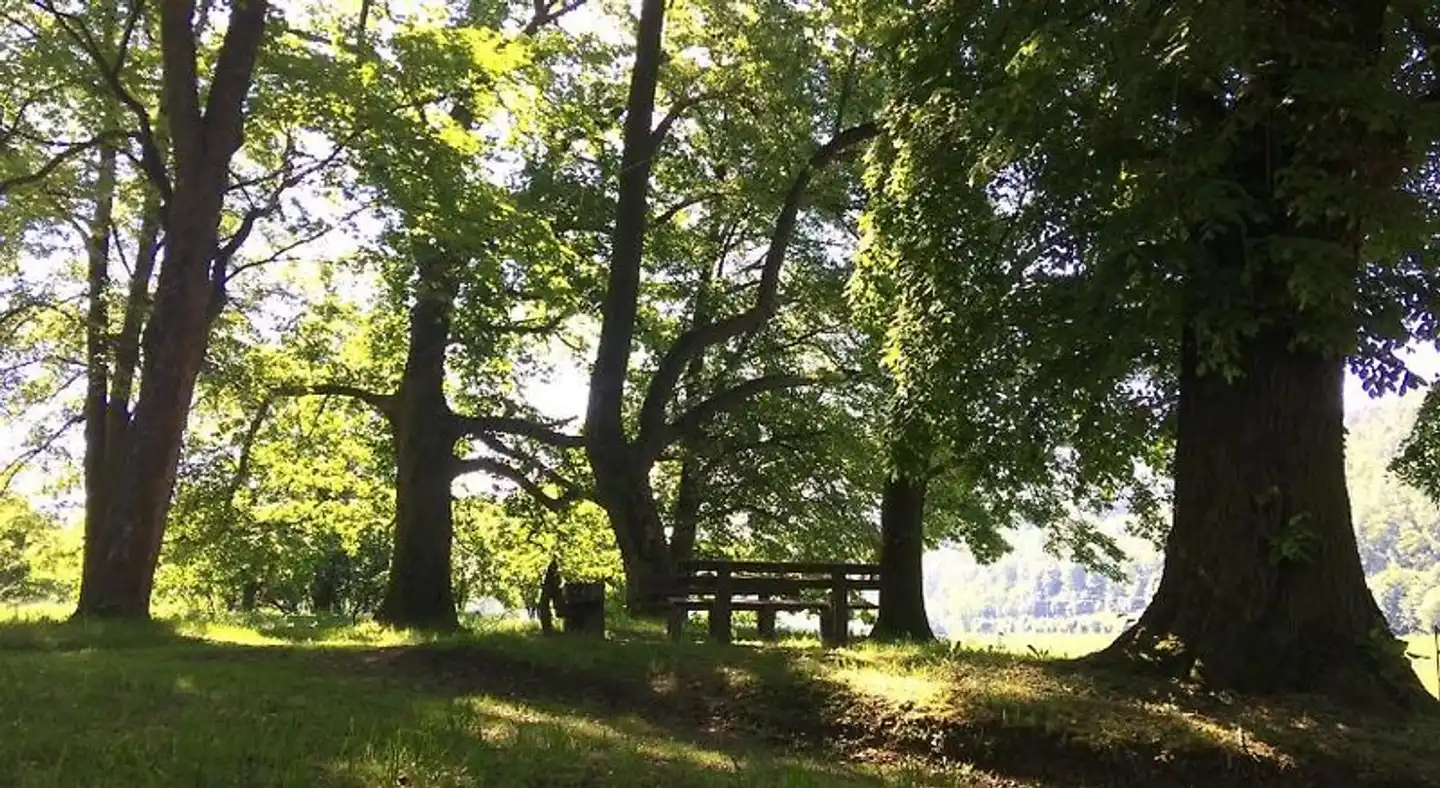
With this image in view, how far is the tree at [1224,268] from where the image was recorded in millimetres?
7551

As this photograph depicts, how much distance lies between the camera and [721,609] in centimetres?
1309

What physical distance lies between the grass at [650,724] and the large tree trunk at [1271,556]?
523 mm

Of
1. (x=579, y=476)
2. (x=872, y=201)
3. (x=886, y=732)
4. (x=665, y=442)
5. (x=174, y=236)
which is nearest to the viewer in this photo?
(x=886, y=732)

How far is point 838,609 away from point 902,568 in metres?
1.77

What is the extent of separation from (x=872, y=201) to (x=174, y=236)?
944 centimetres

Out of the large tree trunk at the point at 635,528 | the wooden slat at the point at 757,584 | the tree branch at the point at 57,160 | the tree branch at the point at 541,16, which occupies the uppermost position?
the tree branch at the point at 541,16

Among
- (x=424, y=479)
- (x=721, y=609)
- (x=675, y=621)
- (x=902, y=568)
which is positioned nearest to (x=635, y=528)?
(x=675, y=621)

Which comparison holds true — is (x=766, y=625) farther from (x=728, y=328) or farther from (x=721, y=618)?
(x=728, y=328)

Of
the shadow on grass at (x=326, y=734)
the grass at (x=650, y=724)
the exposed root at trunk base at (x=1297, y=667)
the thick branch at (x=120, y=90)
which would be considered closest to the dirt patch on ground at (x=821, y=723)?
the grass at (x=650, y=724)

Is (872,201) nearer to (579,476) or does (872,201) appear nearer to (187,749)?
(187,749)

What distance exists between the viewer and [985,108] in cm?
866

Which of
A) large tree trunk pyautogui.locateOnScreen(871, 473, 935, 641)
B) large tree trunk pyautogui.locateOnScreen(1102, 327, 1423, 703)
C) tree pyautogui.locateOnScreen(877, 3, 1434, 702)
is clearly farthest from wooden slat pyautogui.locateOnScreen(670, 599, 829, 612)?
large tree trunk pyautogui.locateOnScreen(1102, 327, 1423, 703)

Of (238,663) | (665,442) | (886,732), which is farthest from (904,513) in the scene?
(238,663)

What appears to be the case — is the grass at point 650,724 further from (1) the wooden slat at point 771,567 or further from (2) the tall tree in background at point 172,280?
(2) the tall tree in background at point 172,280
